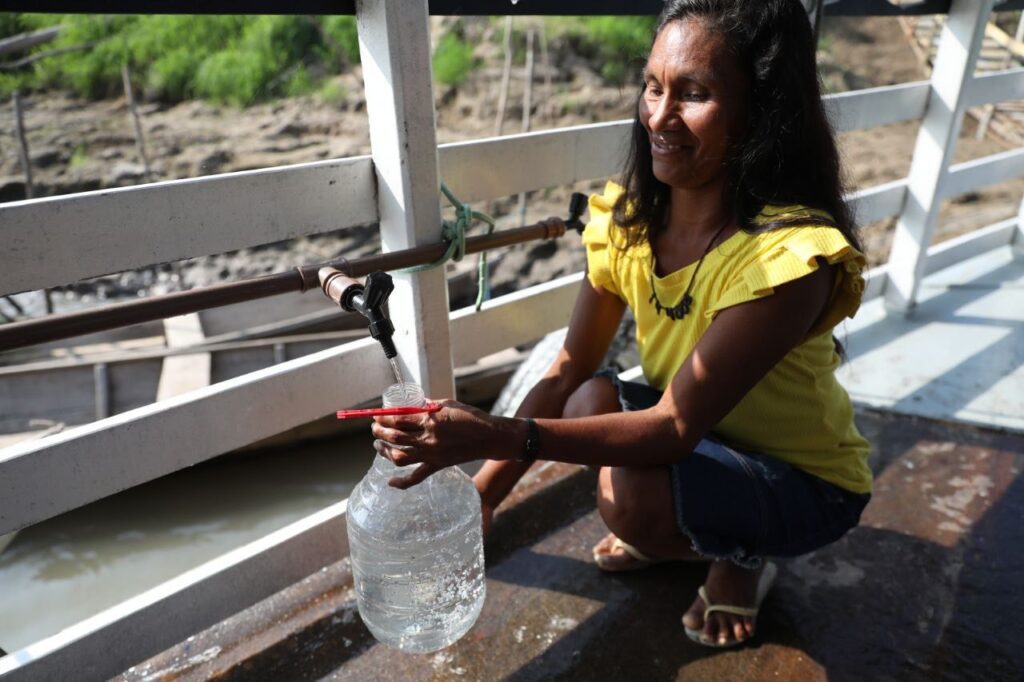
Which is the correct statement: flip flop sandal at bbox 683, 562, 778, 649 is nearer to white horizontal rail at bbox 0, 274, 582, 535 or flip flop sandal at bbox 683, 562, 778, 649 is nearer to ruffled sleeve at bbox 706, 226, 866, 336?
ruffled sleeve at bbox 706, 226, 866, 336

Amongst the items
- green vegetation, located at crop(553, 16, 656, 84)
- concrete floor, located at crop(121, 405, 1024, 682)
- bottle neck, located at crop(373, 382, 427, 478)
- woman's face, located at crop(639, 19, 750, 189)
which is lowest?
concrete floor, located at crop(121, 405, 1024, 682)

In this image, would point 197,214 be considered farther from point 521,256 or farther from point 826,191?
point 521,256

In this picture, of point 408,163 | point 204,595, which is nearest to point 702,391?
point 408,163

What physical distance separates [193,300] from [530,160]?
1084mm

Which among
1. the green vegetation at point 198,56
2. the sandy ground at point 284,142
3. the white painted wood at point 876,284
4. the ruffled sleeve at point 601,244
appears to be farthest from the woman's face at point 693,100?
the green vegetation at point 198,56

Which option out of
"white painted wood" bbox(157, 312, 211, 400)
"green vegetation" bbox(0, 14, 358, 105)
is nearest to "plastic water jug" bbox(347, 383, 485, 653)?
"white painted wood" bbox(157, 312, 211, 400)

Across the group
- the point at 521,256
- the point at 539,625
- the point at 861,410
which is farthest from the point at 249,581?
the point at 521,256

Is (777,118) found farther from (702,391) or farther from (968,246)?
(968,246)

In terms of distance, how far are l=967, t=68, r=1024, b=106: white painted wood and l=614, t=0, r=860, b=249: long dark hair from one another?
2.45 m

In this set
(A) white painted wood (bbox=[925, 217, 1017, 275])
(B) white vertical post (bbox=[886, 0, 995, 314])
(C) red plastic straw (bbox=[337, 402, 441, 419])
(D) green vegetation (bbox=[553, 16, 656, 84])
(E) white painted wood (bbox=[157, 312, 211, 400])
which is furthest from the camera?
(D) green vegetation (bbox=[553, 16, 656, 84])

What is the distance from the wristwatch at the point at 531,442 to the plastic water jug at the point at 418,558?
1.21ft

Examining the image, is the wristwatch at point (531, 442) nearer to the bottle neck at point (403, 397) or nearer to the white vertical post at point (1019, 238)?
the bottle neck at point (403, 397)

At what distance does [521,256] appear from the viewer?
965 centimetres

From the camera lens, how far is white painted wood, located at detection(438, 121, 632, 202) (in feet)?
6.92
